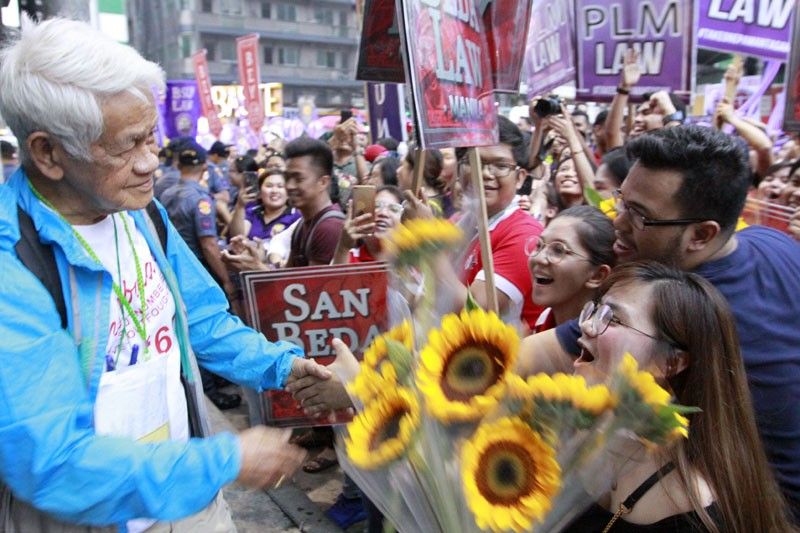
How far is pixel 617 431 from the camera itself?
92 centimetres

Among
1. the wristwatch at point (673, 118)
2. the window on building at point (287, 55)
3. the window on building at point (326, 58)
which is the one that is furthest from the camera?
the window on building at point (326, 58)

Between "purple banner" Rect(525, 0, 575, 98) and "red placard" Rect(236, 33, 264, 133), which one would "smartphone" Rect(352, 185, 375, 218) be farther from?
"red placard" Rect(236, 33, 264, 133)

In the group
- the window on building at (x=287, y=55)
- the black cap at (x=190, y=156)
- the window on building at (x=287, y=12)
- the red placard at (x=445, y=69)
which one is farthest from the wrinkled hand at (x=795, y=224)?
the window on building at (x=287, y=12)

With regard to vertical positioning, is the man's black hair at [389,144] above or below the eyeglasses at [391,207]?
above

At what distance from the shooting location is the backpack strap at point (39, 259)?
1.35m

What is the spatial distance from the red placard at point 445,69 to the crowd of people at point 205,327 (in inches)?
17.2

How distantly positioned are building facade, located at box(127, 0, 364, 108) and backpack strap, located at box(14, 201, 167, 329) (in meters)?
54.4

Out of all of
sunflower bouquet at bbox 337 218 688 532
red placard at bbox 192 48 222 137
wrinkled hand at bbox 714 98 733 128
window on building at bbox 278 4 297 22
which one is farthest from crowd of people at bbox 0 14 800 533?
window on building at bbox 278 4 297 22

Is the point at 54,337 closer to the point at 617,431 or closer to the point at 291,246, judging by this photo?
the point at 617,431

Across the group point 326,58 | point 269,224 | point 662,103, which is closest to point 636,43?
point 662,103

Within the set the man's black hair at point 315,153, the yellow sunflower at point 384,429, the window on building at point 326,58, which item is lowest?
the yellow sunflower at point 384,429

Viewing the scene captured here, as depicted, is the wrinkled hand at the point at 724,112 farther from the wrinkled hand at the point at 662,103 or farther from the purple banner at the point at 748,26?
the purple banner at the point at 748,26

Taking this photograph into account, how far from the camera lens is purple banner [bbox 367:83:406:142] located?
19.8 feet

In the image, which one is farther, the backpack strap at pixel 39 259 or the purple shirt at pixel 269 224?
the purple shirt at pixel 269 224
